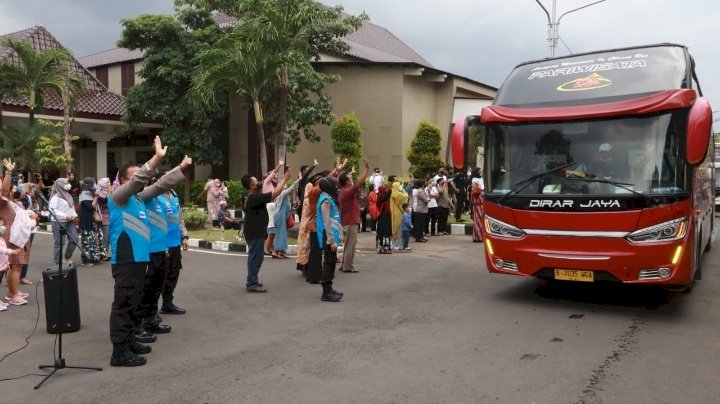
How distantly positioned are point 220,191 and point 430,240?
6582 mm

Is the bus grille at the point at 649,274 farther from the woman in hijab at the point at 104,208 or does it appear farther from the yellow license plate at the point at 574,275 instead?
the woman in hijab at the point at 104,208

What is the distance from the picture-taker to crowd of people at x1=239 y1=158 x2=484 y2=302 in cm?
791

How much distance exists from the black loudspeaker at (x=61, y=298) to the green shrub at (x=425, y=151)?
1761cm

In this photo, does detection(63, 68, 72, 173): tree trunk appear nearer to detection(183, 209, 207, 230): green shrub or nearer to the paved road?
detection(183, 209, 207, 230): green shrub

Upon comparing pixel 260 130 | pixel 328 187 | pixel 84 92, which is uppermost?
pixel 84 92

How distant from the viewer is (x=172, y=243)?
6.44 meters

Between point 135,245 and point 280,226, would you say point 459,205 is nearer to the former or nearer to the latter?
point 280,226

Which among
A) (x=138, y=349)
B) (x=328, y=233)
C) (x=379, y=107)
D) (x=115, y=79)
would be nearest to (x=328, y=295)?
(x=328, y=233)

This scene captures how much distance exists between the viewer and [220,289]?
841 centimetres

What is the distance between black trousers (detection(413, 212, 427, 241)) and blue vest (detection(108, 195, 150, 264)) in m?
9.66

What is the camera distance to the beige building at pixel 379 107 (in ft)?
78.1

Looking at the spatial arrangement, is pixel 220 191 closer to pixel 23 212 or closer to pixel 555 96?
pixel 23 212

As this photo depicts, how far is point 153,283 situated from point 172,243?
680mm

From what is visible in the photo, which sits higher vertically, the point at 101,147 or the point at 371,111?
the point at 371,111
